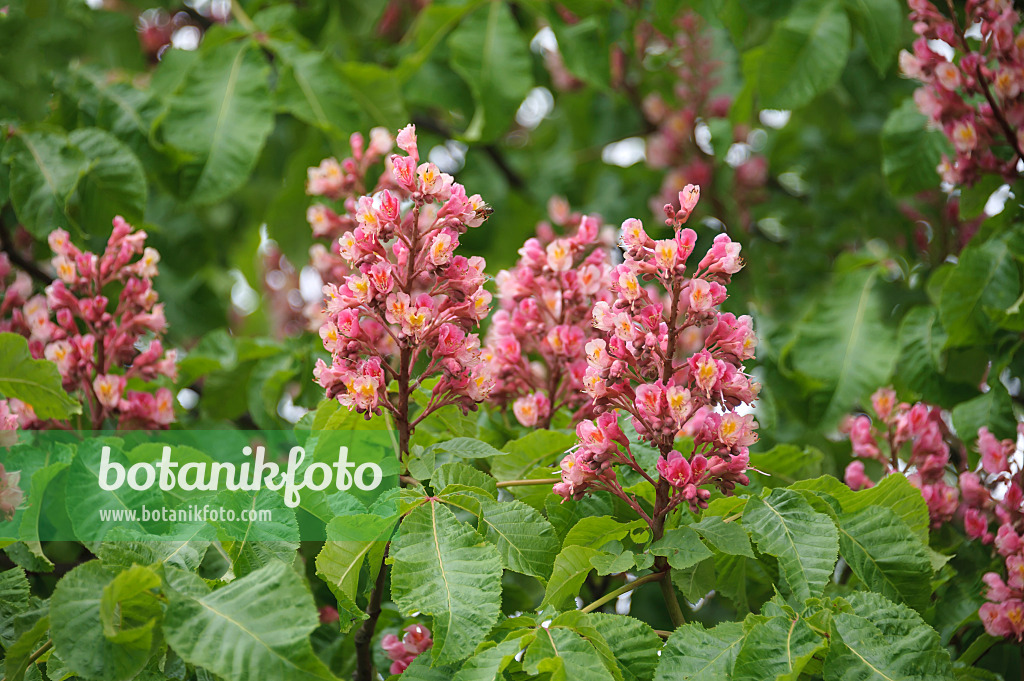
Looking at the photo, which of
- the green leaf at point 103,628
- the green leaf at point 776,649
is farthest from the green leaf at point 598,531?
the green leaf at point 103,628

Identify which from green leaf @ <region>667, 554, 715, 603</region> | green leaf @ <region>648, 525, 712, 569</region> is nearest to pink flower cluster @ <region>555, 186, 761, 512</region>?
green leaf @ <region>648, 525, 712, 569</region>

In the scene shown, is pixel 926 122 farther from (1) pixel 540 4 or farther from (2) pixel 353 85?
(2) pixel 353 85

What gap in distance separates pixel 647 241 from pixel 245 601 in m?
0.90

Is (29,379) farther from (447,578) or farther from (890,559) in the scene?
(890,559)

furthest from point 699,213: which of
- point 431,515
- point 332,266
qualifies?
point 431,515

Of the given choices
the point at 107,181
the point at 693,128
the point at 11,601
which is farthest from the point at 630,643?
the point at 693,128

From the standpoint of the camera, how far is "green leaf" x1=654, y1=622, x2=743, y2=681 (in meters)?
1.40

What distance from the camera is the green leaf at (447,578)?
140cm

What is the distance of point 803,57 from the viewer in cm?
260

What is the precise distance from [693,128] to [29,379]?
2822mm

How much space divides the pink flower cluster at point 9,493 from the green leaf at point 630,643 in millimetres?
1196

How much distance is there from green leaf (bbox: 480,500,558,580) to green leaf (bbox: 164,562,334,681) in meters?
0.35

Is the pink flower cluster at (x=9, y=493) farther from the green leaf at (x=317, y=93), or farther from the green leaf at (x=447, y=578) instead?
the green leaf at (x=317, y=93)

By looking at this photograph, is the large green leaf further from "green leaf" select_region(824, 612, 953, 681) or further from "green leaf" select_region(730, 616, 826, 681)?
"green leaf" select_region(824, 612, 953, 681)
